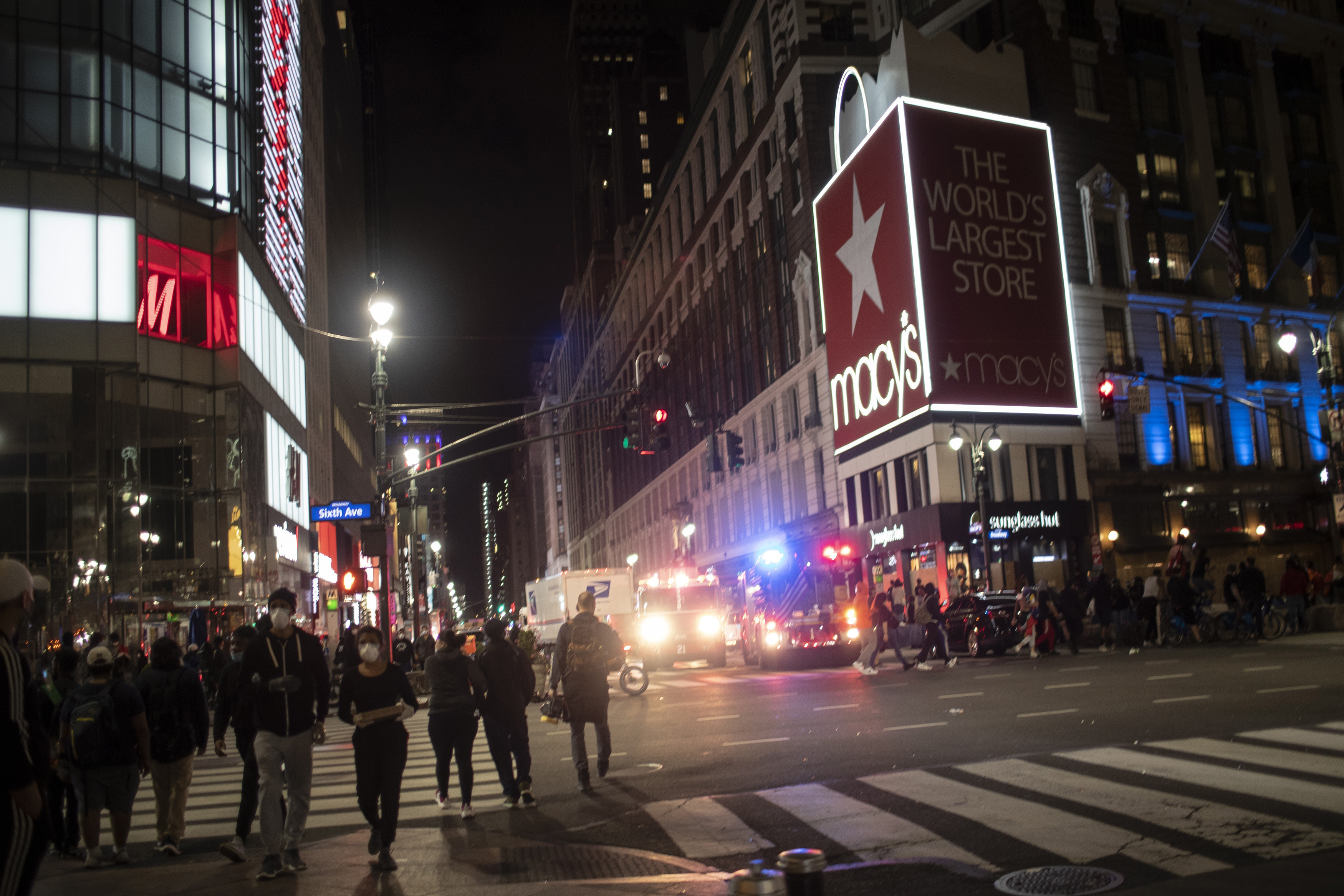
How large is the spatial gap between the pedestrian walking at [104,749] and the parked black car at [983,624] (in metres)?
22.9

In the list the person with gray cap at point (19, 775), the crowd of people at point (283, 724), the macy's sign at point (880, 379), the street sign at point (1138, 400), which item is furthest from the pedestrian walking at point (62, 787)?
the macy's sign at point (880, 379)

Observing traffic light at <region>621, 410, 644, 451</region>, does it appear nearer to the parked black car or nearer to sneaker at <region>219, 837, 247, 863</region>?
the parked black car

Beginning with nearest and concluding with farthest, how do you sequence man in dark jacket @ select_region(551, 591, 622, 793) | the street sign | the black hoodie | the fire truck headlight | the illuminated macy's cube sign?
1. the black hoodie
2. man in dark jacket @ select_region(551, 591, 622, 793)
3. the fire truck headlight
4. the street sign
5. the illuminated macy's cube sign

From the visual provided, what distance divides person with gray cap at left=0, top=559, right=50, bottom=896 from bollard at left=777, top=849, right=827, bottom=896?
9.22 feet

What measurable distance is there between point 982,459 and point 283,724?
34784mm

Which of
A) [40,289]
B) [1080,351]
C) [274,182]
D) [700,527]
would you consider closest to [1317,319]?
[1080,351]

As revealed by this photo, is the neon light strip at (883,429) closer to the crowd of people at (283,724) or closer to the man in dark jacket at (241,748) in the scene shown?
the crowd of people at (283,724)

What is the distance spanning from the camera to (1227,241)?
4256 cm

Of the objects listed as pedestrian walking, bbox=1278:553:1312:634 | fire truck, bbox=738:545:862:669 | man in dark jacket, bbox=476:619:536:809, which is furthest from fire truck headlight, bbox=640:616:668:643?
man in dark jacket, bbox=476:619:536:809

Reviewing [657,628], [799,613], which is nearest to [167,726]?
[799,613]

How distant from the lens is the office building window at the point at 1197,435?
158ft

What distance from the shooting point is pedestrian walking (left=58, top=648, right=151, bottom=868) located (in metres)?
9.16

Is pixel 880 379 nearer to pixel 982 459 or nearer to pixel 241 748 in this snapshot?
pixel 982 459

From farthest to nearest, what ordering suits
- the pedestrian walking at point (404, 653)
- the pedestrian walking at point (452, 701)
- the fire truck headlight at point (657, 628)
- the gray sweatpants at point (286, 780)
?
the pedestrian walking at point (404, 653), the fire truck headlight at point (657, 628), the pedestrian walking at point (452, 701), the gray sweatpants at point (286, 780)
